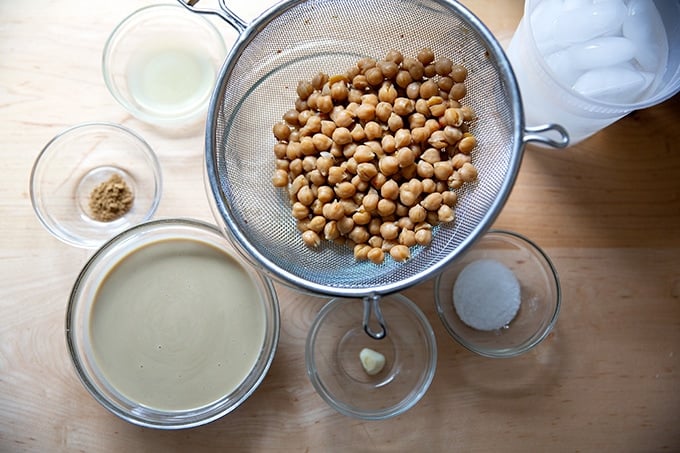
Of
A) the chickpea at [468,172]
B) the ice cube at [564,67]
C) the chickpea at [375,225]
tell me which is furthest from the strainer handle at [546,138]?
the chickpea at [375,225]

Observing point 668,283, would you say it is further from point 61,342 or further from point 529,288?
point 61,342

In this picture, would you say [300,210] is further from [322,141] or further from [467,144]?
[467,144]

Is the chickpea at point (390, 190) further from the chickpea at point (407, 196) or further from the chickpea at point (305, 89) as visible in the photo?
the chickpea at point (305, 89)

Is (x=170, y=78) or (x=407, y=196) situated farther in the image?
(x=170, y=78)

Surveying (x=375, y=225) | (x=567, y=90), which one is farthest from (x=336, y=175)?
(x=567, y=90)

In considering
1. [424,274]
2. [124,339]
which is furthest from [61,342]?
[424,274]

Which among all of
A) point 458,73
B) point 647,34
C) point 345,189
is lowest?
point 345,189
